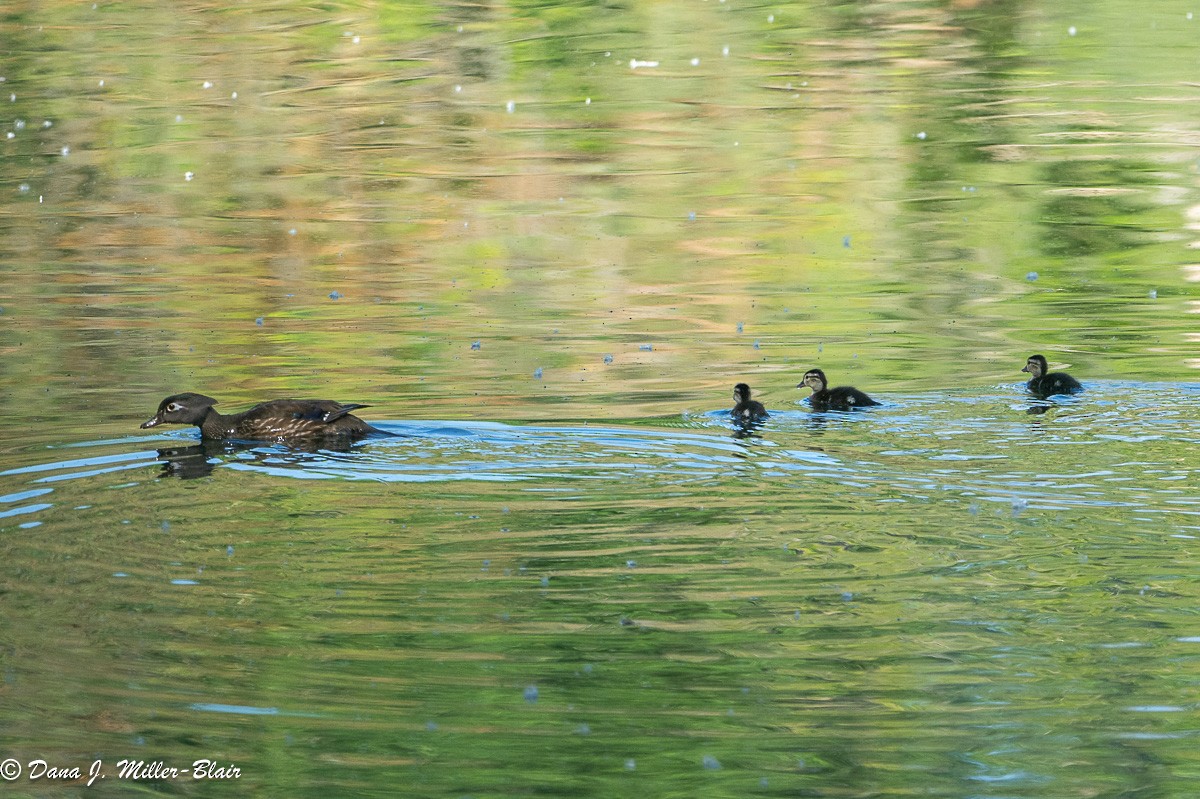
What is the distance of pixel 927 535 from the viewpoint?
8664mm

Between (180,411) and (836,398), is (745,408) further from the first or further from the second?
(180,411)

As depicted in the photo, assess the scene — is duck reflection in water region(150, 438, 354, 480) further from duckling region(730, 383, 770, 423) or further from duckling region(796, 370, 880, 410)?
duckling region(796, 370, 880, 410)

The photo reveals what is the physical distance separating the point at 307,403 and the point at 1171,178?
504 inches

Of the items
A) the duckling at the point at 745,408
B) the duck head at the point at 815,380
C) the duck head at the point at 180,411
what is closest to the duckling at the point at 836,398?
the duck head at the point at 815,380

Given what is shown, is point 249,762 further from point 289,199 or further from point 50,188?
point 50,188

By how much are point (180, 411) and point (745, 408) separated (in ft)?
11.4

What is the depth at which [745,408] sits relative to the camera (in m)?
11.5

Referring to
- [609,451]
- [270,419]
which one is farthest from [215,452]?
[609,451]

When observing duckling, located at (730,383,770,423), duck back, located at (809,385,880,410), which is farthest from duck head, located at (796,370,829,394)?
duckling, located at (730,383,770,423)

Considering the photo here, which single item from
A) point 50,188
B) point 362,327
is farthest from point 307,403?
point 50,188

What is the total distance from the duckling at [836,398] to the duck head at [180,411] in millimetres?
3837

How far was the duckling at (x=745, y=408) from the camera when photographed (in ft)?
37.4

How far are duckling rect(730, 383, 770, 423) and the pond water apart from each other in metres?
0.18

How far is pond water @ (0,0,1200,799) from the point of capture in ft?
22.0
